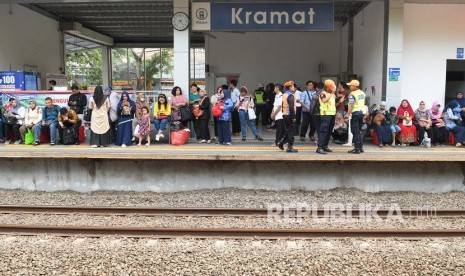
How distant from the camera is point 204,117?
11.3 meters

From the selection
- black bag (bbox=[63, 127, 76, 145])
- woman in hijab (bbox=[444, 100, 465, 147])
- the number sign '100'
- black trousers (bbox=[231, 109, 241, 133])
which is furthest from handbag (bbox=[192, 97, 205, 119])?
woman in hijab (bbox=[444, 100, 465, 147])

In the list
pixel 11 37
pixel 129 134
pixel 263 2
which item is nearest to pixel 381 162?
pixel 263 2

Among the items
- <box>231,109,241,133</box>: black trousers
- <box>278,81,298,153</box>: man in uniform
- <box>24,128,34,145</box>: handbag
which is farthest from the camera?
<box>231,109,241,133</box>: black trousers

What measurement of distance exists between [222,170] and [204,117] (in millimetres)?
2070

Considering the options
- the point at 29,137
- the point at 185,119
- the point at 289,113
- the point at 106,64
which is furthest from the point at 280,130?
the point at 106,64

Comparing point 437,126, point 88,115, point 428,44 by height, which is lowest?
point 437,126

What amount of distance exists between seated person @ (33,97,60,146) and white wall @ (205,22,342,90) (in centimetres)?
796

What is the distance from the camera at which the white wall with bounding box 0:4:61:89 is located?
1390cm

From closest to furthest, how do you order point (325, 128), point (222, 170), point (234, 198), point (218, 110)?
point (234, 198) → point (325, 128) → point (222, 170) → point (218, 110)

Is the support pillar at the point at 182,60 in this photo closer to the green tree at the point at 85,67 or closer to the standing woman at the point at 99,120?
the standing woman at the point at 99,120

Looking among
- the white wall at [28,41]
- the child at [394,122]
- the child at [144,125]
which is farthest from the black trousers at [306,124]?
the white wall at [28,41]

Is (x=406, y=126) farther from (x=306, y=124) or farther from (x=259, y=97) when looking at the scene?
(x=259, y=97)

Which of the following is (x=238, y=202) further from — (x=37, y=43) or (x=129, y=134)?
(x=37, y=43)

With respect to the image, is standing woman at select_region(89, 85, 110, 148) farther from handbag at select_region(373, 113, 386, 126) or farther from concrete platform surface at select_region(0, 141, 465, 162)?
handbag at select_region(373, 113, 386, 126)
